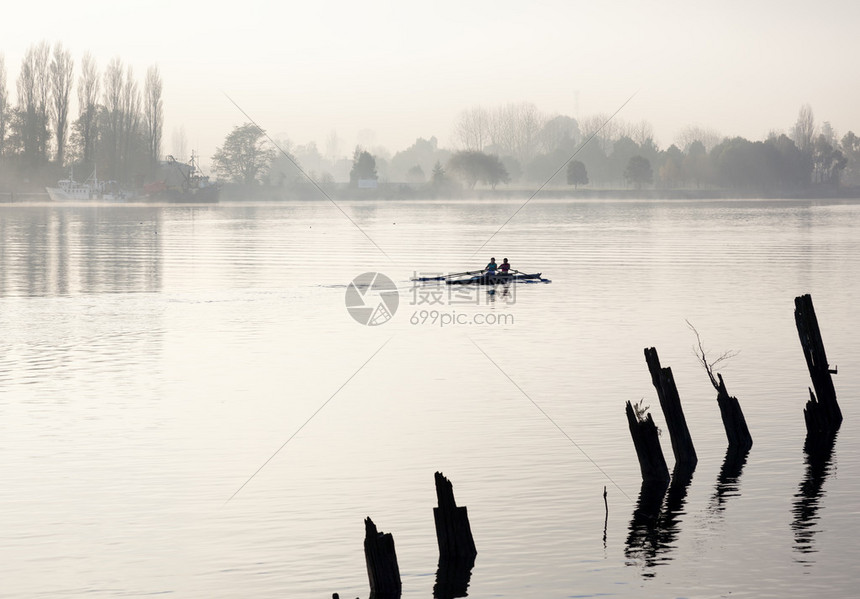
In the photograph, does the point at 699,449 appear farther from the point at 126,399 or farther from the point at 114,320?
the point at 114,320

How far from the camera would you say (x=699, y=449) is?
86.6ft

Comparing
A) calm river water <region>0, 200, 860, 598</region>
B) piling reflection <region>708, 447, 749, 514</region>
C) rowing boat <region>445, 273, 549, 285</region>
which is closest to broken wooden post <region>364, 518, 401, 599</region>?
calm river water <region>0, 200, 860, 598</region>

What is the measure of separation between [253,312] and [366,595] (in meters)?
37.4

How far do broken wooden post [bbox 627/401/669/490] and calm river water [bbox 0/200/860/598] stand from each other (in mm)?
601

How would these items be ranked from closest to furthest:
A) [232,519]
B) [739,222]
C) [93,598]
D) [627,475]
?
[93,598]
[232,519]
[627,475]
[739,222]

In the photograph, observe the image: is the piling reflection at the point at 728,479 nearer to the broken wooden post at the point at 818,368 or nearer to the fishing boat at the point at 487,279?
the broken wooden post at the point at 818,368

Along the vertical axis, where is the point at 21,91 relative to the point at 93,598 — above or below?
above

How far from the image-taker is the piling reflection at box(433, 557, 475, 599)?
17750 mm

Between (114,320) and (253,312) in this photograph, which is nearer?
(114,320)

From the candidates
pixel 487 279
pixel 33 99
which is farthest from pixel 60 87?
pixel 487 279

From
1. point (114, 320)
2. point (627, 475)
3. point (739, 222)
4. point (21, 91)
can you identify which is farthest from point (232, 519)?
point (21, 91)

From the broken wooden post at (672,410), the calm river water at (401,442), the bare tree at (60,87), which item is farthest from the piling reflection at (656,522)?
the bare tree at (60,87)

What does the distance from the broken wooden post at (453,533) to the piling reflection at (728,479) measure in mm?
5415

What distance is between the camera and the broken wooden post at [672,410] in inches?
953
